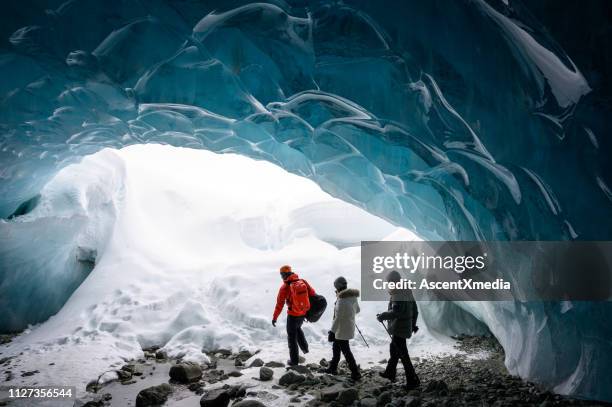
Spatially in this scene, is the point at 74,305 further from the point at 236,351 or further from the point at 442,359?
the point at 442,359

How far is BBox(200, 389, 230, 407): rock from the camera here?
327 cm

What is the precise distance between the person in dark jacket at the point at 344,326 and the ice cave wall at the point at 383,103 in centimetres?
179

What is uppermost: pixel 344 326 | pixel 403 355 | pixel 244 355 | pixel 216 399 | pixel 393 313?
pixel 393 313

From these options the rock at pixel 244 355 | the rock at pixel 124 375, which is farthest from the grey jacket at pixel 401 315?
the rock at pixel 124 375

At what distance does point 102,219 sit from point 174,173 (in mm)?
4263

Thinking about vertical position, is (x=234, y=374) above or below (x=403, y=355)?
below

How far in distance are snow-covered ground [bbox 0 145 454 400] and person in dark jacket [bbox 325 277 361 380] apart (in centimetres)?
110

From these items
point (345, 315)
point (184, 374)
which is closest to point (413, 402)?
point (345, 315)

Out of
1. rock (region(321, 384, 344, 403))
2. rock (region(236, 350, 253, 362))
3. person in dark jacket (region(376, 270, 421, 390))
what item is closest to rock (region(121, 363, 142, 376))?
rock (region(236, 350, 253, 362))

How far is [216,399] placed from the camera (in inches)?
129

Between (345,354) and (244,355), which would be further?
(244,355)

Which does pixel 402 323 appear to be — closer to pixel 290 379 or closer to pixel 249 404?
pixel 290 379

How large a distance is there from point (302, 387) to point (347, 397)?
667 mm

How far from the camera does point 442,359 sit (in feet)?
17.4
